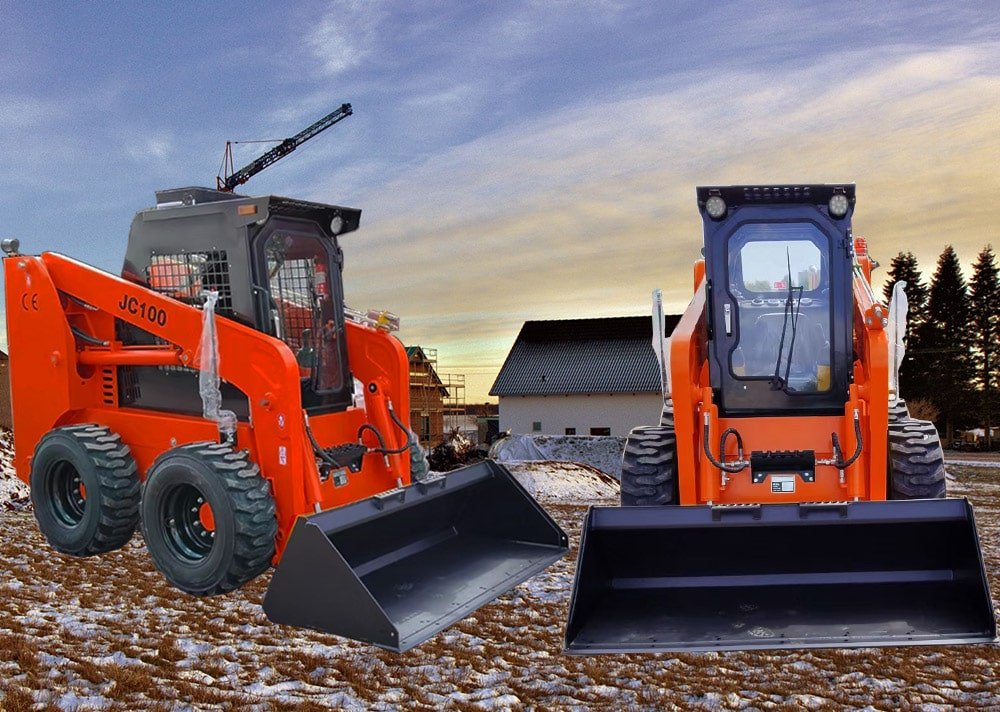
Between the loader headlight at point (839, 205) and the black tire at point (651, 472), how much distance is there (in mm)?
2126

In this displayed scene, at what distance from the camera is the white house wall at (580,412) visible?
89.1ft

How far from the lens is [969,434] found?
1667 inches

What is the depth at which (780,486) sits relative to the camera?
691 centimetres

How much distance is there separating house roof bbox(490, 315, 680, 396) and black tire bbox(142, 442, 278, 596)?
69.7ft

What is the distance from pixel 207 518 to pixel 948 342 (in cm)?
4242

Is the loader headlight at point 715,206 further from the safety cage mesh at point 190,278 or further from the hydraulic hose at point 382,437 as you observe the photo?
the safety cage mesh at point 190,278

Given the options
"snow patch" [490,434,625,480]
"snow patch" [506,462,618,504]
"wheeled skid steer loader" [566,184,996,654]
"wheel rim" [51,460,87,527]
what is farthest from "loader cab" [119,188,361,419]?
"snow patch" [490,434,625,480]

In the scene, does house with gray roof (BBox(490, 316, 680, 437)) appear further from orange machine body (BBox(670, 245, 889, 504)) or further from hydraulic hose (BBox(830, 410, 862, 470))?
hydraulic hose (BBox(830, 410, 862, 470))

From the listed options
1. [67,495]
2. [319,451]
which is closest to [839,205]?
[319,451]

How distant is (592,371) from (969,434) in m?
23.5

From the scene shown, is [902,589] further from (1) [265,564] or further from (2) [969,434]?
(2) [969,434]

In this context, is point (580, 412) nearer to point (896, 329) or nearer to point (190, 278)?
point (896, 329)

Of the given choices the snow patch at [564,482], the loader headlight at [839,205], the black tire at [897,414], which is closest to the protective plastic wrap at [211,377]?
the loader headlight at [839,205]

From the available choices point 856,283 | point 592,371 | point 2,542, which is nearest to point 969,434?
point 592,371
